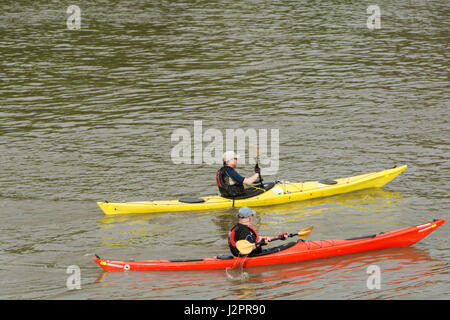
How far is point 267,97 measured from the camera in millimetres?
23266

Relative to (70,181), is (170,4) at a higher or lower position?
higher

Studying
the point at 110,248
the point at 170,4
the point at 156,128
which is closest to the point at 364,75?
the point at 156,128

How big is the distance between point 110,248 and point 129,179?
4.11 metres

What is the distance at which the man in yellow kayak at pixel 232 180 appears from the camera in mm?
13883

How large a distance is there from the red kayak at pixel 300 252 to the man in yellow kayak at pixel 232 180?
2.63m

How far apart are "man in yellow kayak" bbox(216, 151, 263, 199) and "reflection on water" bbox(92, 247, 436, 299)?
291 cm

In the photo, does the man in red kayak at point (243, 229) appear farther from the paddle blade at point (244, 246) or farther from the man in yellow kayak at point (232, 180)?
the man in yellow kayak at point (232, 180)

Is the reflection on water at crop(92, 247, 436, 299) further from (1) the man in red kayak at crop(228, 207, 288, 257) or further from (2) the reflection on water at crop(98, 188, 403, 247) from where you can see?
(2) the reflection on water at crop(98, 188, 403, 247)

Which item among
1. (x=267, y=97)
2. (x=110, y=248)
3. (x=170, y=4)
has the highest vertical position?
(x=170, y=4)

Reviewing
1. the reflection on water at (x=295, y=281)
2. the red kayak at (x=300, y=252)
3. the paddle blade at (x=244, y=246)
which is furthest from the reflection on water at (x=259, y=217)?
the paddle blade at (x=244, y=246)

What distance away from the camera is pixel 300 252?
11.7 metres

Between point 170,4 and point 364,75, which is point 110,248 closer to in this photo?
point 364,75

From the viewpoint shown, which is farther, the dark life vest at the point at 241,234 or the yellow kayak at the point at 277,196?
the yellow kayak at the point at 277,196

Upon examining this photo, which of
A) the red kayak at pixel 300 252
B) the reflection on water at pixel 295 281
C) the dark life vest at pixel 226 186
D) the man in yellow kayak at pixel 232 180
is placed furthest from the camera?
the dark life vest at pixel 226 186
